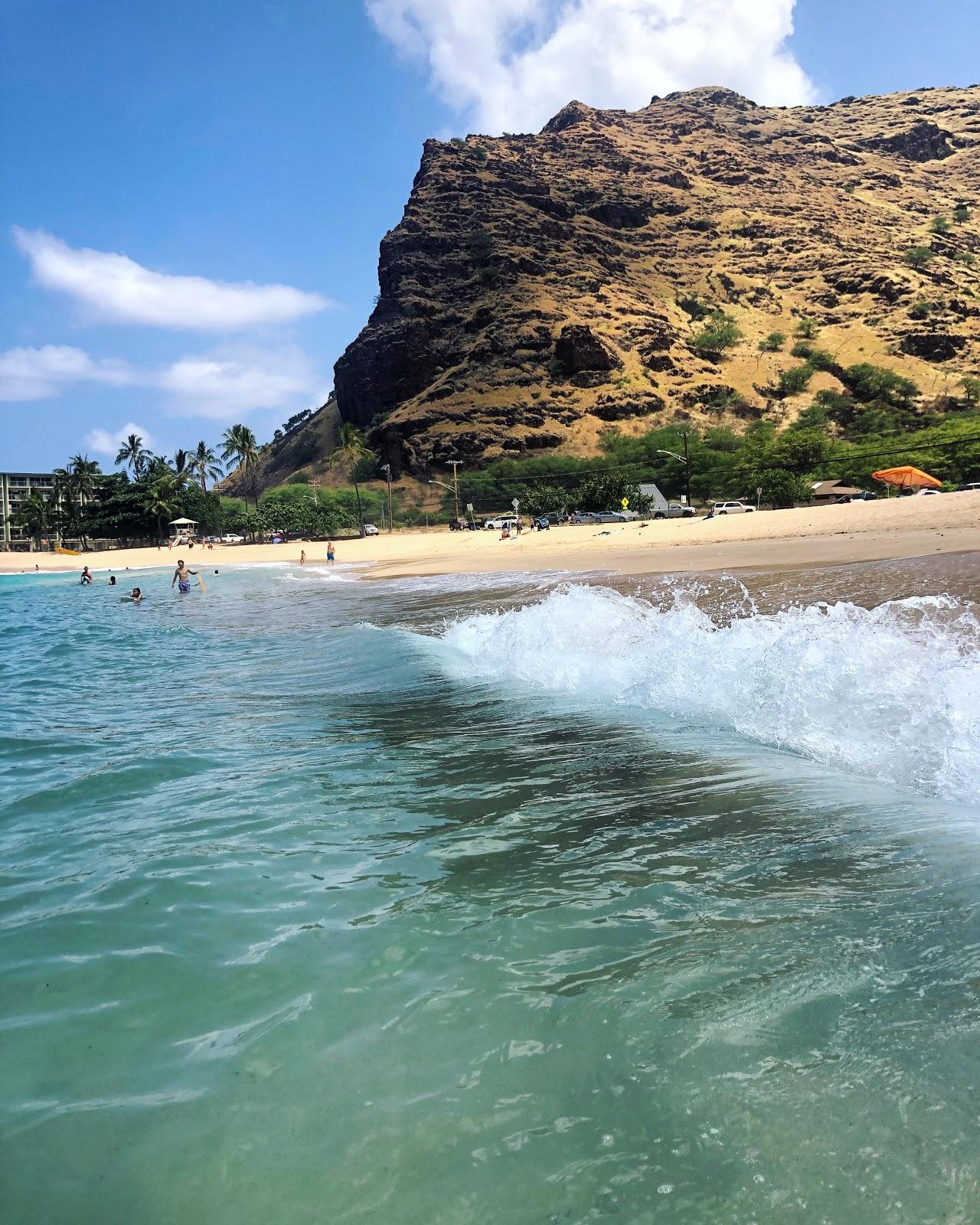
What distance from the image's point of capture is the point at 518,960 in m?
3.24

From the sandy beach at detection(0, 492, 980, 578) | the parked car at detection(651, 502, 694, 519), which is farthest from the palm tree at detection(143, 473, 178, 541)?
the parked car at detection(651, 502, 694, 519)

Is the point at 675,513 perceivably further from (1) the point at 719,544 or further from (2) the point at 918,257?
(2) the point at 918,257

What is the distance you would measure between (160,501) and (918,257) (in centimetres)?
11689

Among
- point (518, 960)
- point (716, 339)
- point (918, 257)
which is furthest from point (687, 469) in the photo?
point (918, 257)

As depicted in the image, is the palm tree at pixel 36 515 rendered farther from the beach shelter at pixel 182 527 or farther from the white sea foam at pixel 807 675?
the white sea foam at pixel 807 675

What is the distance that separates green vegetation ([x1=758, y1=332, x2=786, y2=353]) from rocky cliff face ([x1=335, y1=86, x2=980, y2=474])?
141 cm

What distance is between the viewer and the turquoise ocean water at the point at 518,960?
7.31 ft

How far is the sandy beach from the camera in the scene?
2173 centimetres

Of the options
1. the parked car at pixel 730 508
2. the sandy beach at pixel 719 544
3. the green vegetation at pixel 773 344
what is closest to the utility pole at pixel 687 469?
the parked car at pixel 730 508

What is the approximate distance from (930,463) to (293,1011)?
67.9 metres

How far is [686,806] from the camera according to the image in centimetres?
489

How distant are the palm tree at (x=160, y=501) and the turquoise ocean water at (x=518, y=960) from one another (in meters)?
90.6

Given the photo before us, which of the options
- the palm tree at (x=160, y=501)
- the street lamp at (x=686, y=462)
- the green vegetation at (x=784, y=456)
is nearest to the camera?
the green vegetation at (x=784, y=456)

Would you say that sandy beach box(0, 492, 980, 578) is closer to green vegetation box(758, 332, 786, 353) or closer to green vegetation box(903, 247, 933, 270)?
green vegetation box(758, 332, 786, 353)
